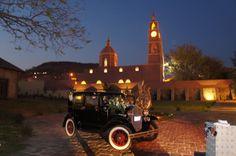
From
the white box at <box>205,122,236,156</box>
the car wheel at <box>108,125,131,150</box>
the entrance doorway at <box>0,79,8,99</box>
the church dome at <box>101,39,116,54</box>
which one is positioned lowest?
the car wheel at <box>108,125,131,150</box>

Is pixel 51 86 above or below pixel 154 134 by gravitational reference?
above

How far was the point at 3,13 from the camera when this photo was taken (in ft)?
24.8

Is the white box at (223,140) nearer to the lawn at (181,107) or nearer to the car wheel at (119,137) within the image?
the car wheel at (119,137)

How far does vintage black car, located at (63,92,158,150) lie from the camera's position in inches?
288

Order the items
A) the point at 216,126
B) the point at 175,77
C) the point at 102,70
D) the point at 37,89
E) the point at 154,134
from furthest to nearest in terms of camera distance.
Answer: the point at 102,70
the point at 37,89
the point at 175,77
the point at 154,134
the point at 216,126

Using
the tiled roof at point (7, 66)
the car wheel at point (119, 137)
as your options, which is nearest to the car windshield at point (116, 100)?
the car wheel at point (119, 137)

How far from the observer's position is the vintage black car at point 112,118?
24.0 ft

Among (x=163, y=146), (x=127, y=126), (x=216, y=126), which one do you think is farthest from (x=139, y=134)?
(x=216, y=126)

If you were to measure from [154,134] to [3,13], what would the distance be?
6308mm

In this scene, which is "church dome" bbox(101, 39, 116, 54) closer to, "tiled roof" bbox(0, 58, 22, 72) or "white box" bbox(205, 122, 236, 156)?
"tiled roof" bbox(0, 58, 22, 72)

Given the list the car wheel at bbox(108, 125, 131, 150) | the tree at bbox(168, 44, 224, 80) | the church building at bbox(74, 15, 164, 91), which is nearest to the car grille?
the car wheel at bbox(108, 125, 131, 150)

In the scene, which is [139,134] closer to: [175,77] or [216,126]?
[216,126]

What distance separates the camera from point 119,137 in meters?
7.32

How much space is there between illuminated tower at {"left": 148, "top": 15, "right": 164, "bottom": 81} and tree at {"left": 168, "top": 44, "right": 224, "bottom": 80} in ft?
24.5
